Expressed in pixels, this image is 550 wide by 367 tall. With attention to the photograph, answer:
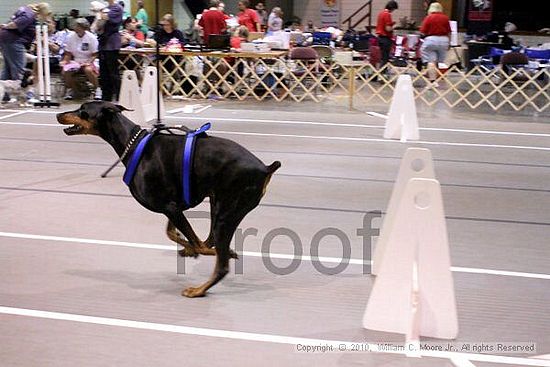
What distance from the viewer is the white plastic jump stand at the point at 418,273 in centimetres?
334

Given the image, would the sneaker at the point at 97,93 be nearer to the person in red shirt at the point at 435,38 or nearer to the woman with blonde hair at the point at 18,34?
the woman with blonde hair at the point at 18,34

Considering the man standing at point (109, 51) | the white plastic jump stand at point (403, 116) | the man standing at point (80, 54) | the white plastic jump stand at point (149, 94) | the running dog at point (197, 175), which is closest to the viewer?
the running dog at point (197, 175)

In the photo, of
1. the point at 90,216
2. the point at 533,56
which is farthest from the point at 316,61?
the point at 90,216

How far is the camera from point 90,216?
5398mm

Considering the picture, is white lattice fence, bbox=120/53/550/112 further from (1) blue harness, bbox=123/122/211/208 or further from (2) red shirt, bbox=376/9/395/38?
(1) blue harness, bbox=123/122/211/208

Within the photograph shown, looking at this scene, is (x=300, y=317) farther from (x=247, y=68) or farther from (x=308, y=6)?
(x=308, y=6)

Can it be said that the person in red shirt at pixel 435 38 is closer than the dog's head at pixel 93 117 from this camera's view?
No

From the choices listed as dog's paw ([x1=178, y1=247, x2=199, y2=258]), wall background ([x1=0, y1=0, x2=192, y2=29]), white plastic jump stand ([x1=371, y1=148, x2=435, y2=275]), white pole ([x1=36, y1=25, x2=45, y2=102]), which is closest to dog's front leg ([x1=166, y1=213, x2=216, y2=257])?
dog's paw ([x1=178, y1=247, x2=199, y2=258])

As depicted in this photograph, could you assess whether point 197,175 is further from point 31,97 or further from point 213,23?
point 213,23

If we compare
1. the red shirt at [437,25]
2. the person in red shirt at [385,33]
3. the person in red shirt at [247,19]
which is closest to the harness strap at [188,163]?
the red shirt at [437,25]

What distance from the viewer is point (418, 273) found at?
339 cm

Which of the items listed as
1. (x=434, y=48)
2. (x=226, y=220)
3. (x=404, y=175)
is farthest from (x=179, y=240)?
(x=434, y=48)

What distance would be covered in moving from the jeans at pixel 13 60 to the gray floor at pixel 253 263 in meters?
2.88

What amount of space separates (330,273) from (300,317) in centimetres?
70
